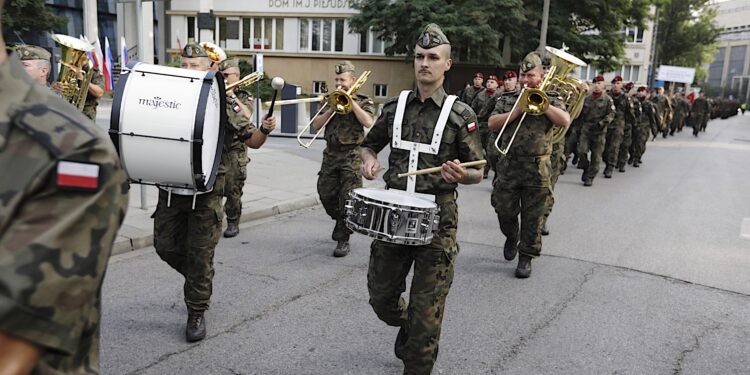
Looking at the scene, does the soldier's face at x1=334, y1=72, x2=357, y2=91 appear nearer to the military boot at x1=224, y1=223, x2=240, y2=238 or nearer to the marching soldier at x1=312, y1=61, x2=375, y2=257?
the marching soldier at x1=312, y1=61, x2=375, y2=257

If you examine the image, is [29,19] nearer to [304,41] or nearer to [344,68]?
[304,41]

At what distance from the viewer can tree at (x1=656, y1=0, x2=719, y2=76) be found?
48.1 m

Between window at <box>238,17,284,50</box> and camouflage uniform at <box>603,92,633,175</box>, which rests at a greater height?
window at <box>238,17,284,50</box>

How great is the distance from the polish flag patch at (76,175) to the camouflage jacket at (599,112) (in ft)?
41.1

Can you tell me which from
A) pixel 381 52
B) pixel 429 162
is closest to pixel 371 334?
pixel 429 162

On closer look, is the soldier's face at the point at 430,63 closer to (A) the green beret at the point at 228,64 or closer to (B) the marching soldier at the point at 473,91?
(A) the green beret at the point at 228,64

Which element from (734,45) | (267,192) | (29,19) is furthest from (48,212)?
(734,45)

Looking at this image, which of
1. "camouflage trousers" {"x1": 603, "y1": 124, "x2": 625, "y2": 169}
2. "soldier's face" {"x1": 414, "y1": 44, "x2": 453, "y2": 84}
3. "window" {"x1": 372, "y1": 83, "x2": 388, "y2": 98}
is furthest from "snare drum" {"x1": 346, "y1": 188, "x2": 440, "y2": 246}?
"window" {"x1": 372, "y1": 83, "x2": 388, "y2": 98}

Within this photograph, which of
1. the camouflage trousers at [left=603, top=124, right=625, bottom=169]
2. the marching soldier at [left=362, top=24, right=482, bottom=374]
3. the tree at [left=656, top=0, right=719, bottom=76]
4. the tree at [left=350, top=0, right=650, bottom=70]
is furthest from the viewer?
the tree at [left=656, top=0, right=719, bottom=76]

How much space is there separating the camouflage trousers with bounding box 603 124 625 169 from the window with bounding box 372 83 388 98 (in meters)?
22.5

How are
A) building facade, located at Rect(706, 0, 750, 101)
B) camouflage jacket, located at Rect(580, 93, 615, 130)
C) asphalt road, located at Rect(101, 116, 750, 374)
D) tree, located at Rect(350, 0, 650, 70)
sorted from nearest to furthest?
asphalt road, located at Rect(101, 116, 750, 374) → camouflage jacket, located at Rect(580, 93, 615, 130) → tree, located at Rect(350, 0, 650, 70) → building facade, located at Rect(706, 0, 750, 101)

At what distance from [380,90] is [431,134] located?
3236cm

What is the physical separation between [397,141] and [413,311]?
3.31 ft

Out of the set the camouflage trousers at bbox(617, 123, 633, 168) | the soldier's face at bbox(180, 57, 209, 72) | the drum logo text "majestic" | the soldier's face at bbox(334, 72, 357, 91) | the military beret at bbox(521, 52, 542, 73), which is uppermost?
the military beret at bbox(521, 52, 542, 73)
